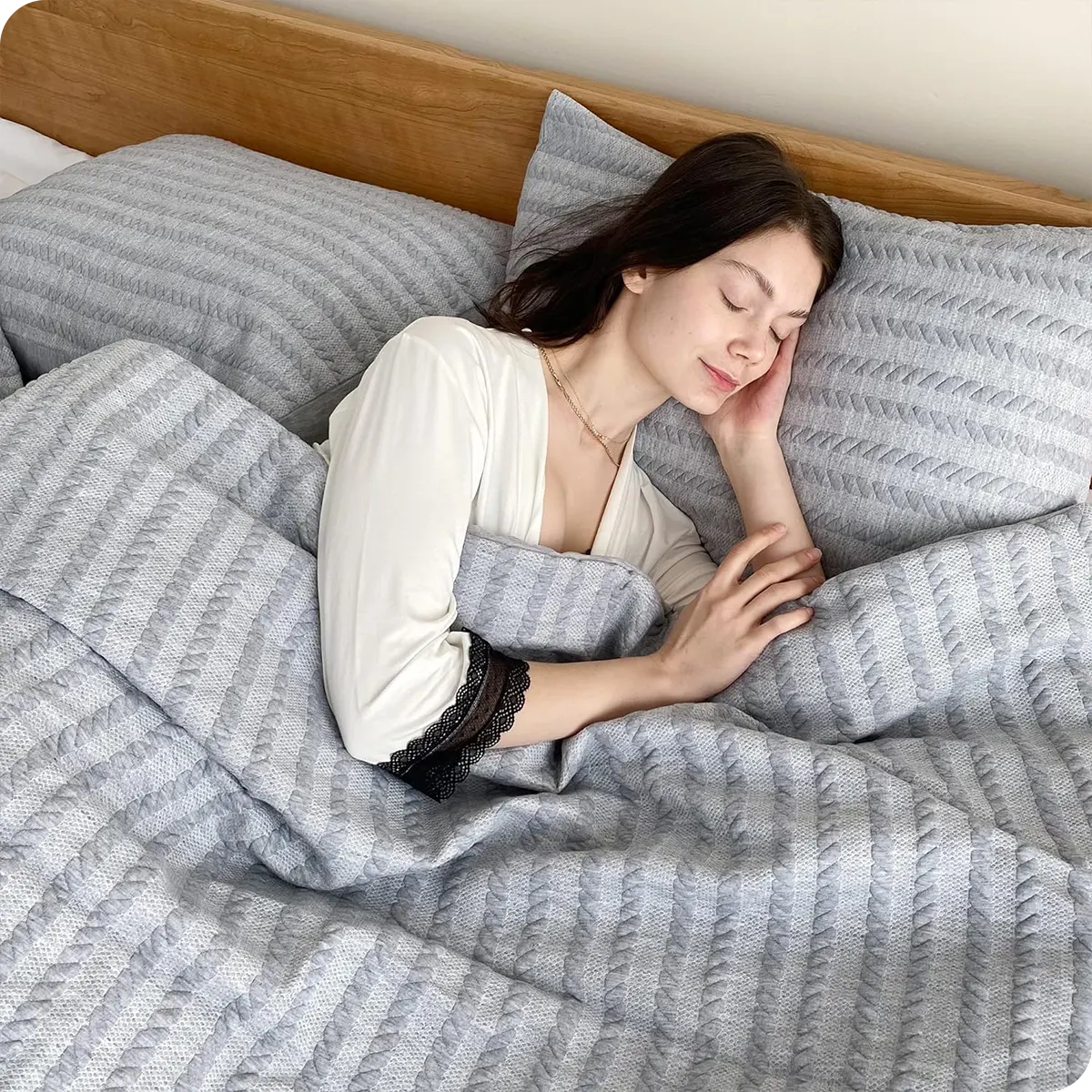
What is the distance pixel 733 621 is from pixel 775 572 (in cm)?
7

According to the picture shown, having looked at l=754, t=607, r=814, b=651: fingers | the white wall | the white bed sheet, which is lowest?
the white bed sheet

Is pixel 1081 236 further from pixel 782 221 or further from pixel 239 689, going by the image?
pixel 239 689

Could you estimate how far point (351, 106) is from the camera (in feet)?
5.26

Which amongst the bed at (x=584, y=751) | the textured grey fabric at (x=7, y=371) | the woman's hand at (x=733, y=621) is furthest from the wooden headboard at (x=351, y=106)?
the textured grey fabric at (x=7, y=371)

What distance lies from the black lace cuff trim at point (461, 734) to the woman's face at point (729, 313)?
39cm

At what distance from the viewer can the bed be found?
82 cm

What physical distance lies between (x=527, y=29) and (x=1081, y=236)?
84cm

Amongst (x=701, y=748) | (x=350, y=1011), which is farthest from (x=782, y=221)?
(x=350, y=1011)

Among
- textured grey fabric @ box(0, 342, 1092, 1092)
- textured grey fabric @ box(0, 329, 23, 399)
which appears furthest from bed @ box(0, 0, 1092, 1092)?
textured grey fabric @ box(0, 329, 23, 399)

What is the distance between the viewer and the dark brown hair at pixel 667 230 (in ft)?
3.74

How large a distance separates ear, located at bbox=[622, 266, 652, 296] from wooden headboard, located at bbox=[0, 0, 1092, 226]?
0.80 ft

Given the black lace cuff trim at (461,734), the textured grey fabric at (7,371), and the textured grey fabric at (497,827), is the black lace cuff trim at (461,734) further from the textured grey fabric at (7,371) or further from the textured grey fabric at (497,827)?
the textured grey fabric at (7,371)

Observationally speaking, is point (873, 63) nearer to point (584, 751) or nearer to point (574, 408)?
point (574, 408)

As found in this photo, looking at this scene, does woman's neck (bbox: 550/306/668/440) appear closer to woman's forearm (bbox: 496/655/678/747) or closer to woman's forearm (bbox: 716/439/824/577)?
woman's forearm (bbox: 716/439/824/577)
